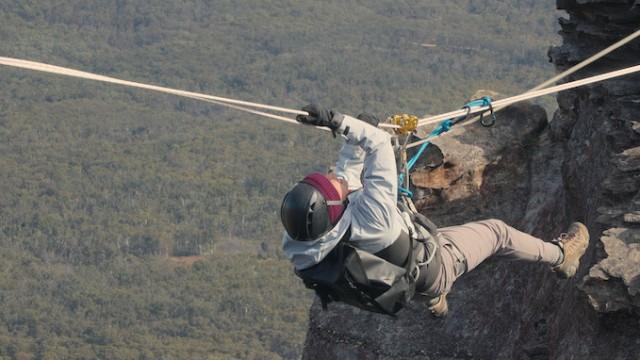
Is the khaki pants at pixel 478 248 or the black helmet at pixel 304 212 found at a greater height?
the black helmet at pixel 304 212

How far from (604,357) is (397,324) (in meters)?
4.38

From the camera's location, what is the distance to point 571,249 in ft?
40.2

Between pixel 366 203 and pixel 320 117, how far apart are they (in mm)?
934

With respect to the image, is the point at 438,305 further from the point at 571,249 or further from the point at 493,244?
the point at 571,249

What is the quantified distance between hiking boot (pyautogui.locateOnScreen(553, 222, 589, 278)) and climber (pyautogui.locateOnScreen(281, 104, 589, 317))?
1.29 metres

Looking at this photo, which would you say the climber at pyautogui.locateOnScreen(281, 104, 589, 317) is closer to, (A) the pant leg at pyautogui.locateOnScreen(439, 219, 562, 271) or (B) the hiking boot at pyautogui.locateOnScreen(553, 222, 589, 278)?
(A) the pant leg at pyautogui.locateOnScreen(439, 219, 562, 271)

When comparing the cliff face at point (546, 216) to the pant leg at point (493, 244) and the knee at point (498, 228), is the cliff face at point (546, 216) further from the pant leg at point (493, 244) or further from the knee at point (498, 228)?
the knee at point (498, 228)

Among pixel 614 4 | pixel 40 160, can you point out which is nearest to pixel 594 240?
pixel 614 4

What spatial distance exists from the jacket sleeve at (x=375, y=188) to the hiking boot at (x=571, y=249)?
2.20 meters

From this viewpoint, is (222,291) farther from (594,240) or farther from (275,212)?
(594,240)

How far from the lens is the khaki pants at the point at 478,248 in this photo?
1141 centimetres

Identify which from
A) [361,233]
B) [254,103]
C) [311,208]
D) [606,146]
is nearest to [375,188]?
[361,233]

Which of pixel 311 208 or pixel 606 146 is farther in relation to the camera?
pixel 606 146

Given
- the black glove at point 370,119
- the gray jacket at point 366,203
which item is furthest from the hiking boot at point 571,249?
the black glove at point 370,119
